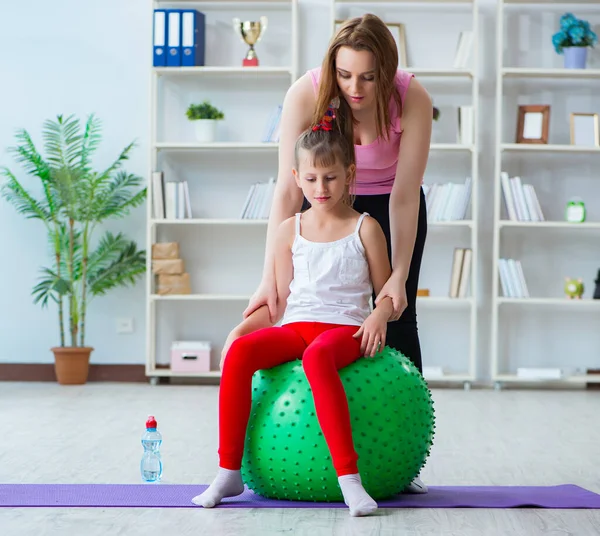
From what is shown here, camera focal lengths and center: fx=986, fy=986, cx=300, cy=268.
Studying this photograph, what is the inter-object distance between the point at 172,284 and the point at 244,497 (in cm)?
298

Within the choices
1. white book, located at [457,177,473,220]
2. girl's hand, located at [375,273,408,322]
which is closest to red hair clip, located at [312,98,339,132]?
girl's hand, located at [375,273,408,322]

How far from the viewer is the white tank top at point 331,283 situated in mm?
2344

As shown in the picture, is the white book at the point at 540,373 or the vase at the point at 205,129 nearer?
the white book at the point at 540,373

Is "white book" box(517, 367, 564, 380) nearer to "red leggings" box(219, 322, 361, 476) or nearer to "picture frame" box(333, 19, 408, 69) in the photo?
"picture frame" box(333, 19, 408, 69)

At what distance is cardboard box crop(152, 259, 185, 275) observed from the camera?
5223 mm

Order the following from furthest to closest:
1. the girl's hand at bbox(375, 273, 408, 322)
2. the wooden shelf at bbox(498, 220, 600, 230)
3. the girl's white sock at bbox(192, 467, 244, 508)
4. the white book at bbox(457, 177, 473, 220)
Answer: the white book at bbox(457, 177, 473, 220) → the wooden shelf at bbox(498, 220, 600, 230) → the girl's hand at bbox(375, 273, 408, 322) → the girl's white sock at bbox(192, 467, 244, 508)

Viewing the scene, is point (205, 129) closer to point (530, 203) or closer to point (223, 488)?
point (530, 203)

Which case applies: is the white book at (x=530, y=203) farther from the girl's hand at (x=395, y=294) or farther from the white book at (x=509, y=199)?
the girl's hand at (x=395, y=294)

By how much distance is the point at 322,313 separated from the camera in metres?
2.34

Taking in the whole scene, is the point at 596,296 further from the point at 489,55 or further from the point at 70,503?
the point at 70,503

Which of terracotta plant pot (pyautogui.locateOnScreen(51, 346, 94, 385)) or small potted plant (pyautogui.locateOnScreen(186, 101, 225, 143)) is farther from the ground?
small potted plant (pyautogui.locateOnScreen(186, 101, 225, 143))

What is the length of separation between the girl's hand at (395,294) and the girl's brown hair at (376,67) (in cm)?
36

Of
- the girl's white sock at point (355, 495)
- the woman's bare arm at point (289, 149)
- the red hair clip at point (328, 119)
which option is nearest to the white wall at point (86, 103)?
the woman's bare arm at point (289, 149)

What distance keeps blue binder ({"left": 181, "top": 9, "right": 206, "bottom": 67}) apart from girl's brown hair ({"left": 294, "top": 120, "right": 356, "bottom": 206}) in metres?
A: 2.99
